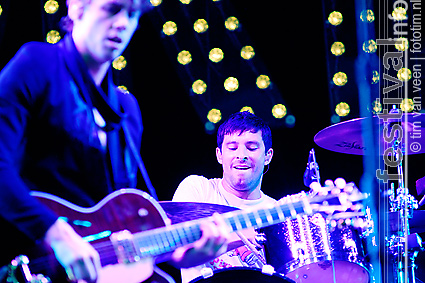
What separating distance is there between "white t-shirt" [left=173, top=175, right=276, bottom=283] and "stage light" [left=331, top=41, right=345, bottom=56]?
1.45m

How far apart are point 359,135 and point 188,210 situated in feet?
6.52

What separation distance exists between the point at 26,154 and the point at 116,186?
0.38 meters

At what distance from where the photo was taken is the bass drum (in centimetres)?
198

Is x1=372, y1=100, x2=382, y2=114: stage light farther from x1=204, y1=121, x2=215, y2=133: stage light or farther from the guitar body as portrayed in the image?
the guitar body

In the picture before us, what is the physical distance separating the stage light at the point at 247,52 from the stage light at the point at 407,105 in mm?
1381

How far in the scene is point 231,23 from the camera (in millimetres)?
3965

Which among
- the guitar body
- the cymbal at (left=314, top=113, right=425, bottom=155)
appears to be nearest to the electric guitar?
the guitar body

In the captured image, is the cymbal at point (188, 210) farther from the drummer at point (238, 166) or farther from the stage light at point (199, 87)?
the stage light at point (199, 87)

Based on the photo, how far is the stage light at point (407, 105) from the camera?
4117mm

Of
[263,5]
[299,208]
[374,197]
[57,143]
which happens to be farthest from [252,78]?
[57,143]

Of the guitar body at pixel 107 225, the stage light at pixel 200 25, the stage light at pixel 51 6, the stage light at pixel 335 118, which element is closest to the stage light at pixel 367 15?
the stage light at pixel 335 118

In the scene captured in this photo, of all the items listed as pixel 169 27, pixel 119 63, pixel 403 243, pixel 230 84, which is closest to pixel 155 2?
pixel 169 27

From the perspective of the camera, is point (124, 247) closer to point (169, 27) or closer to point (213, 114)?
point (213, 114)

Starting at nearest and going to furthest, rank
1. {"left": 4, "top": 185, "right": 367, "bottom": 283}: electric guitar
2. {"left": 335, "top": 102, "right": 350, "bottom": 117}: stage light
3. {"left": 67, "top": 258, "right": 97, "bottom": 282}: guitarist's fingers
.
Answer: {"left": 67, "top": 258, "right": 97, "bottom": 282}: guitarist's fingers
{"left": 4, "top": 185, "right": 367, "bottom": 283}: electric guitar
{"left": 335, "top": 102, "right": 350, "bottom": 117}: stage light
